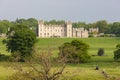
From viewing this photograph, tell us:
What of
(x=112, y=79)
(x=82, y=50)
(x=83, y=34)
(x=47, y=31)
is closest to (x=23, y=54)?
(x=82, y=50)

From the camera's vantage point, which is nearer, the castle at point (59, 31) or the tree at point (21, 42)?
the tree at point (21, 42)

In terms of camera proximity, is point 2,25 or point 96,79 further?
point 2,25

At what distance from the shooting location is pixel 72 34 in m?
162

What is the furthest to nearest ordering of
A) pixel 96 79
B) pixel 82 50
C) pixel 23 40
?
pixel 23 40 → pixel 82 50 → pixel 96 79

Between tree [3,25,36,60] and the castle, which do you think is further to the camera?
the castle

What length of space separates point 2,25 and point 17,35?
102 m

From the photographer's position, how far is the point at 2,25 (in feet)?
542

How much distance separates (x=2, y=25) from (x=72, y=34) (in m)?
26.0

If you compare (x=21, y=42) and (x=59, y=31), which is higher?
(x=59, y=31)

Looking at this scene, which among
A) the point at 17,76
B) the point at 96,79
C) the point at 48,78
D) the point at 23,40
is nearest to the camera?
the point at 48,78

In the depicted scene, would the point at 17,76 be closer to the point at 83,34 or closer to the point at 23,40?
the point at 23,40

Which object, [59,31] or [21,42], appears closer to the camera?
[21,42]

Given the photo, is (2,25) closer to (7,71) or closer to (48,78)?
(7,71)

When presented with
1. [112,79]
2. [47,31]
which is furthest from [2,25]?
[112,79]
